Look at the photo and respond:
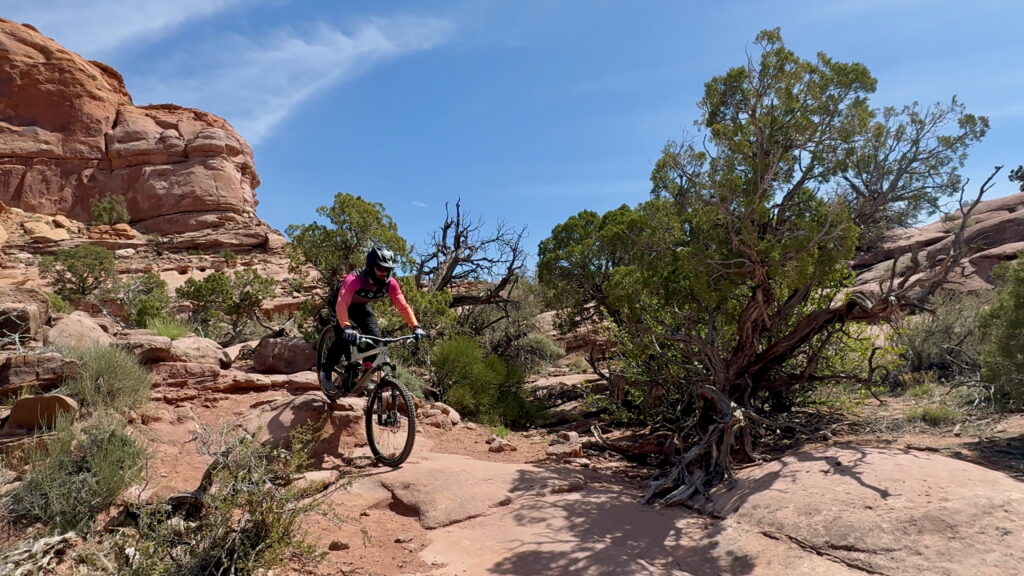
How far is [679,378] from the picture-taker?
7211 millimetres

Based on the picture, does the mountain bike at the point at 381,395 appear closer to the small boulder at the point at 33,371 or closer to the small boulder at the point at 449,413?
the small boulder at the point at 449,413

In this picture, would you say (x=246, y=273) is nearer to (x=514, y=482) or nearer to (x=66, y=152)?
(x=514, y=482)

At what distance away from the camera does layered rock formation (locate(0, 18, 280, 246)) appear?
125 ft

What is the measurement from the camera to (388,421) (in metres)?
A: 5.38

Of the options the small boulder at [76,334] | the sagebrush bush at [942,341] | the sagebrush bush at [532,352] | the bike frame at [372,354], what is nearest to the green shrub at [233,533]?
the bike frame at [372,354]

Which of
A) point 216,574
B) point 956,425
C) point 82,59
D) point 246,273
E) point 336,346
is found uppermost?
point 82,59

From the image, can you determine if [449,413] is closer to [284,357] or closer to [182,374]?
[182,374]

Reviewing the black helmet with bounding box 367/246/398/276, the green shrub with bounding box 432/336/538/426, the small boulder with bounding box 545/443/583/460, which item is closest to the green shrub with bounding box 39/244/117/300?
the green shrub with bounding box 432/336/538/426

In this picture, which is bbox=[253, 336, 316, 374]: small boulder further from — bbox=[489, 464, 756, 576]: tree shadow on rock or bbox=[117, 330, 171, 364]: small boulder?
bbox=[489, 464, 756, 576]: tree shadow on rock

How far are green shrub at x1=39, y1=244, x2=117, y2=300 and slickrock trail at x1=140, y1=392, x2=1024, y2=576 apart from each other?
829 inches

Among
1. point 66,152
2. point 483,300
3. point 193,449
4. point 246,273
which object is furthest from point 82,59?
point 193,449

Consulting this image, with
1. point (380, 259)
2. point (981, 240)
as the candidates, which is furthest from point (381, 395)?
point (981, 240)

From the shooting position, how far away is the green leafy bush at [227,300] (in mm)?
15812

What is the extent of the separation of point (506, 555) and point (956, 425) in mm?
5433
